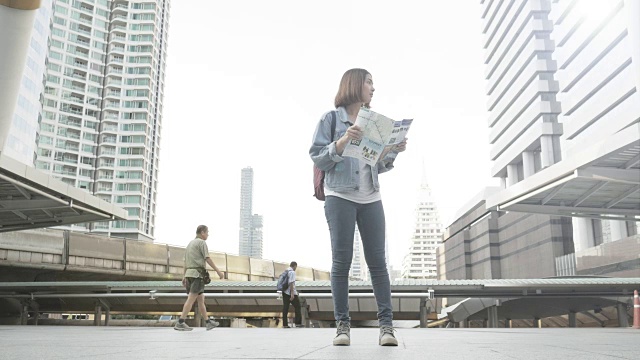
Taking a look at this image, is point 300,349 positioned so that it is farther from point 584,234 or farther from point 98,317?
point 584,234

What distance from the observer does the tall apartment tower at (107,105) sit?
85.2 meters

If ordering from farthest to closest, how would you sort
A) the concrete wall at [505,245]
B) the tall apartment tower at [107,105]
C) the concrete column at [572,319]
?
the tall apartment tower at [107,105], the concrete wall at [505,245], the concrete column at [572,319]

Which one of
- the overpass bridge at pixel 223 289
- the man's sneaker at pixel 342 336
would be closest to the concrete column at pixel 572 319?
the overpass bridge at pixel 223 289

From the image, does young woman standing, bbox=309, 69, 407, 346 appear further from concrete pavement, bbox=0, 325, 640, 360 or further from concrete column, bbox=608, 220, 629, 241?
concrete column, bbox=608, 220, 629, 241

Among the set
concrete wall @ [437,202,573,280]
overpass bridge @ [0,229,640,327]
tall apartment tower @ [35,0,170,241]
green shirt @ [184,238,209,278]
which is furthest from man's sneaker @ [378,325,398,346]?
tall apartment tower @ [35,0,170,241]

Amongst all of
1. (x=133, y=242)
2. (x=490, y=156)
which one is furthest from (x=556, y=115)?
(x=133, y=242)

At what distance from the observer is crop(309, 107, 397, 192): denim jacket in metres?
4.21

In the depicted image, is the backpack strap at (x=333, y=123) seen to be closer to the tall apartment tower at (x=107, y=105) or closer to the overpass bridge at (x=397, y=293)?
the overpass bridge at (x=397, y=293)

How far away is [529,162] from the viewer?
7769cm

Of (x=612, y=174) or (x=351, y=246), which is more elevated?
(x=612, y=174)

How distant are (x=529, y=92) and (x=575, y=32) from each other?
1310cm

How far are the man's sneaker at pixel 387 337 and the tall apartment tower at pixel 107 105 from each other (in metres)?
82.9

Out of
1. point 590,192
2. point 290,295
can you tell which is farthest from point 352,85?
point 590,192

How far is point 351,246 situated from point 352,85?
1.26m
